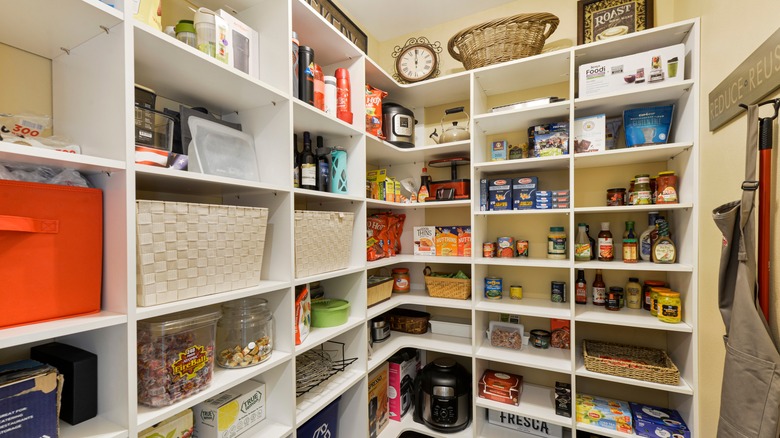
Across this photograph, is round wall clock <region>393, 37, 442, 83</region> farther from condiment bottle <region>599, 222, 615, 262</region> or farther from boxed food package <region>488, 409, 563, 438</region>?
boxed food package <region>488, 409, 563, 438</region>

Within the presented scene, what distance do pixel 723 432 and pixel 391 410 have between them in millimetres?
1701

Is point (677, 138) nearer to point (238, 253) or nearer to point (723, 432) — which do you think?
point (723, 432)

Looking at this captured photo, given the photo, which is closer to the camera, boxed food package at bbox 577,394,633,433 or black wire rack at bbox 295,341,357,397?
black wire rack at bbox 295,341,357,397

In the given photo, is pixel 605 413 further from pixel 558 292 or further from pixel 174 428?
pixel 174 428

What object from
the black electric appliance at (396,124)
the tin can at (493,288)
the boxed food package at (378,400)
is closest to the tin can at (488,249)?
the tin can at (493,288)

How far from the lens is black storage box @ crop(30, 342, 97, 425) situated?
806 mm

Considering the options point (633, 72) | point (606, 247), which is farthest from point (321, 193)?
point (633, 72)

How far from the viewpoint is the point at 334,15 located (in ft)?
7.11

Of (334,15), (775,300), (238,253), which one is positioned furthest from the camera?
(334,15)

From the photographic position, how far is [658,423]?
5.60 feet

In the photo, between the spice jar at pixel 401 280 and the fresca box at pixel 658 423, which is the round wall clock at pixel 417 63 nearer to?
the spice jar at pixel 401 280

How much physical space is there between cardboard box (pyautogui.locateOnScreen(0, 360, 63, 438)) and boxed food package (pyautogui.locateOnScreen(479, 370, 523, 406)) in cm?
201

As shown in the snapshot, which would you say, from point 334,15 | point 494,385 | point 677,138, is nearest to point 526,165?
point 677,138

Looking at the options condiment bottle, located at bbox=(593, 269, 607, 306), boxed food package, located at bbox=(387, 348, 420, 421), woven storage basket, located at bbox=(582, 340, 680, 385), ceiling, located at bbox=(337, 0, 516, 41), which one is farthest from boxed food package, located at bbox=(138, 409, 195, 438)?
ceiling, located at bbox=(337, 0, 516, 41)
